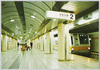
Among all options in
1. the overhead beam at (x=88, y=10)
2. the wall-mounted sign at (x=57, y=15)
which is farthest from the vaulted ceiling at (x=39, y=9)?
the wall-mounted sign at (x=57, y=15)

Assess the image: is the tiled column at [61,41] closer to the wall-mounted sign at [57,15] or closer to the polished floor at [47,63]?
the polished floor at [47,63]

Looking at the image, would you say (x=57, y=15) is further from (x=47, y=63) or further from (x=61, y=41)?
(x=61, y=41)

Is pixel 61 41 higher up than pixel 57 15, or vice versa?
pixel 57 15

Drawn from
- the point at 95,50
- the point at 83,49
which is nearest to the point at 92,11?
the point at 83,49

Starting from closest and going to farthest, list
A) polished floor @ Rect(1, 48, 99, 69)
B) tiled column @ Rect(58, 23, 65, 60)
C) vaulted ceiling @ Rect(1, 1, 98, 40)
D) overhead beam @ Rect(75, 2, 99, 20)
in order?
overhead beam @ Rect(75, 2, 99, 20) → vaulted ceiling @ Rect(1, 1, 98, 40) → polished floor @ Rect(1, 48, 99, 69) → tiled column @ Rect(58, 23, 65, 60)

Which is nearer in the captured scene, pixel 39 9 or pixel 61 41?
pixel 61 41

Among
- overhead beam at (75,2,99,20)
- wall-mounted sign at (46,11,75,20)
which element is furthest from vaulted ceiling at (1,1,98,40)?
wall-mounted sign at (46,11,75,20)

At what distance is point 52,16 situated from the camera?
4.81m

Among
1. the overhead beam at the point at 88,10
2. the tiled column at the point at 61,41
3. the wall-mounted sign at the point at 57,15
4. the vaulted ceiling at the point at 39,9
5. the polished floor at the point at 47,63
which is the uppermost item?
the vaulted ceiling at the point at 39,9

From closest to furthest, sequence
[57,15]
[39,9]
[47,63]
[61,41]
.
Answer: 1. [57,15]
2. [47,63]
3. [61,41]
4. [39,9]

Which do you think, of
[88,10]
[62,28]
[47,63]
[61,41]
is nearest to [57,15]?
[88,10]

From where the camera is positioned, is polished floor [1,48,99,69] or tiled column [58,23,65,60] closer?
polished floor [1,48,99,69]

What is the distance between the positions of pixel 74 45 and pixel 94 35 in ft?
12.4

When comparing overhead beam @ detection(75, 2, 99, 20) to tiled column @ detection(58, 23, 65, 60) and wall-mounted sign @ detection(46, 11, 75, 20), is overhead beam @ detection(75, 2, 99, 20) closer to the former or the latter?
wall-mounted sign @ detection(46, 11, 75, 20)
